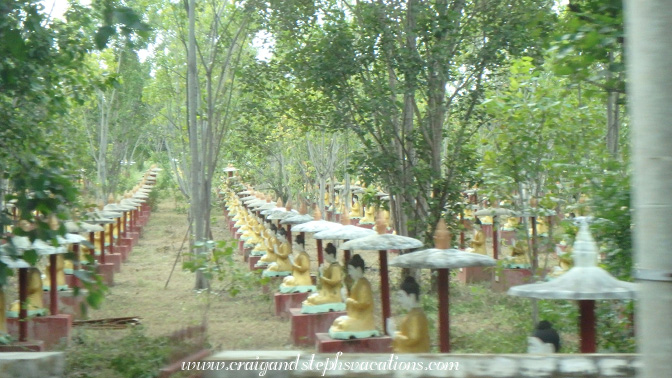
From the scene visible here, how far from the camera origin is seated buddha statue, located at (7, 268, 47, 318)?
11.7m

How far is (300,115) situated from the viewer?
15.1 m

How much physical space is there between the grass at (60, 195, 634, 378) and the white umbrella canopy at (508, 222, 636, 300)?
5.62 feet

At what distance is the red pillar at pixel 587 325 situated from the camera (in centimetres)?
601

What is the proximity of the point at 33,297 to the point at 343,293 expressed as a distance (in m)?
4.62

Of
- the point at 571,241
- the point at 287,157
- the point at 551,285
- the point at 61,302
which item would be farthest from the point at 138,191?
the point at 551,285

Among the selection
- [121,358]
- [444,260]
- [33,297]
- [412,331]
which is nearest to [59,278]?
[33,297]

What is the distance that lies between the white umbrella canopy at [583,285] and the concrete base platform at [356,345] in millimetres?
4205

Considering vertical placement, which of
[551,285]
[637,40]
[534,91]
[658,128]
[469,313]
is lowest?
[469,313]

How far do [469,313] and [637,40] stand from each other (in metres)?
11.5

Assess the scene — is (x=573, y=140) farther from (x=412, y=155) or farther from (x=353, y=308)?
(x=412, y=155)

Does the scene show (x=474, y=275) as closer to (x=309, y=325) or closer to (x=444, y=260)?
(x=309, y=325)

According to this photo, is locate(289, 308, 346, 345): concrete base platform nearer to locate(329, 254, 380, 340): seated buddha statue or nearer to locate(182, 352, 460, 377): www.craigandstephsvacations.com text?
locate(329, 254, 380, 340): seated buddha statue

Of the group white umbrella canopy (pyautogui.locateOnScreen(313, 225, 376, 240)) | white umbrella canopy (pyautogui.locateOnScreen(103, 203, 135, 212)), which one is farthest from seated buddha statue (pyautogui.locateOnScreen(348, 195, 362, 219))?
white umbrella canopy (pyautogui.locateOnScreen(313, 225, 376, 240))

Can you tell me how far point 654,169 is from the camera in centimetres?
241
